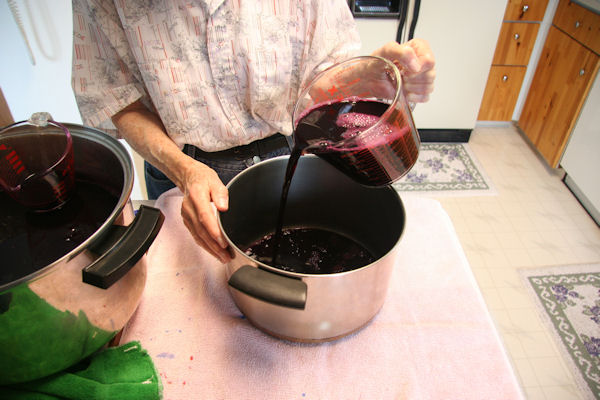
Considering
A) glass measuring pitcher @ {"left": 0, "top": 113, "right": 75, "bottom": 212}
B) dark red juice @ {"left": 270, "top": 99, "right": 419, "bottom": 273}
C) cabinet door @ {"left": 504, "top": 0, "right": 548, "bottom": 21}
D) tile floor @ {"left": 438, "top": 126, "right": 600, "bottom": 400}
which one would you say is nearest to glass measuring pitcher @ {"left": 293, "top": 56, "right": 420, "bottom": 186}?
dark red juice @ {"left": 270, "top": 99, "right": 419, "bottom": 273}

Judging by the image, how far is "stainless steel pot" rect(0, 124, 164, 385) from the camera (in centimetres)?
44

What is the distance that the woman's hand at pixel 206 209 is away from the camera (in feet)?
1.84

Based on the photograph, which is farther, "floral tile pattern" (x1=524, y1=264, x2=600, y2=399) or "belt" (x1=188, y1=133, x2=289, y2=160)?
"floral tile pattern" (x1=524, y1=264, x2=600, y2=399)

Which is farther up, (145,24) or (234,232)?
(145,24)

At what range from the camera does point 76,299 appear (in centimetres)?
48

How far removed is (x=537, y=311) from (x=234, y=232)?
130 centimetres

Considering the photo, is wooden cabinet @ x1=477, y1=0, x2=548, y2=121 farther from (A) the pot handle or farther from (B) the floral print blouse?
(A) the pot handle

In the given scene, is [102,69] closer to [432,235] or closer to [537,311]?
[432,235]

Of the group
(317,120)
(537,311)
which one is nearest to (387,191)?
(317,120)

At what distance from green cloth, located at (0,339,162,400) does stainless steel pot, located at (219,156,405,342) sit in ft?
0.51

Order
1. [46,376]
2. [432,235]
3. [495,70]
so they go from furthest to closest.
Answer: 1. [495,70]
2. [432,235]
3. [46,376]

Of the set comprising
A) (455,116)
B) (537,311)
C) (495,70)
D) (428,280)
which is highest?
(428,280)

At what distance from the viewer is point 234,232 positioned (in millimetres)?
729

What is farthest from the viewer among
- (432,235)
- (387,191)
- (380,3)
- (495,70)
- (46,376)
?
(495,70)
